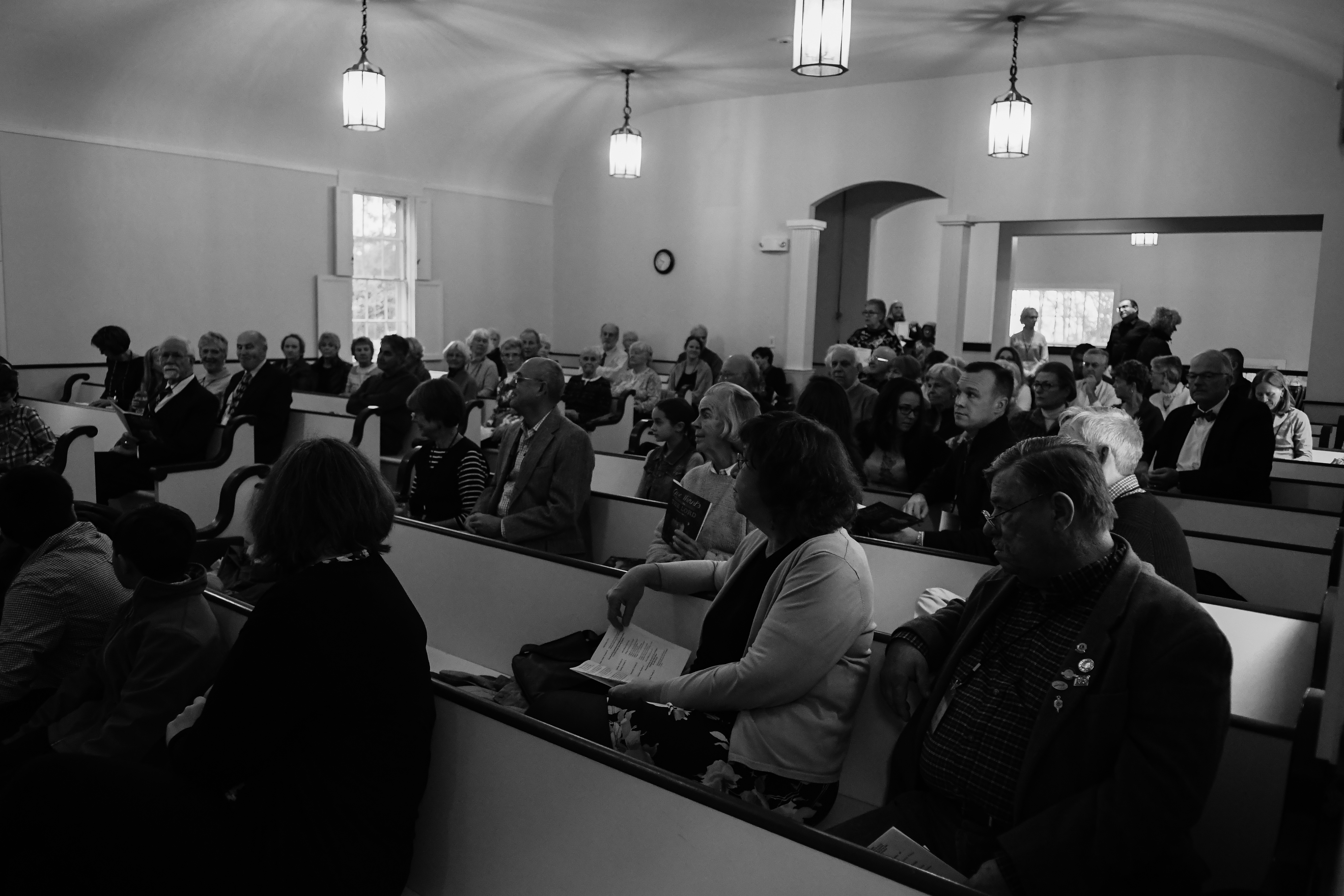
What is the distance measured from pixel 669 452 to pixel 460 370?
4.68m

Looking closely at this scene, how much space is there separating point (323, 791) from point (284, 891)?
0.17 metres

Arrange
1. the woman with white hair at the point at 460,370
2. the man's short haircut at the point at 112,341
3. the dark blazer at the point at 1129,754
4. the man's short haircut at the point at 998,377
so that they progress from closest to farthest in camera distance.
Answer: the dark blazer at the point at 1129,754, the man's short haircut at the point at 998,377, the man's short haircut at the point at 112,341, the woman with white hair at the point at 460,370

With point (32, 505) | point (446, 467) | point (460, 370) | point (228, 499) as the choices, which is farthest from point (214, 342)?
point (32, 505)

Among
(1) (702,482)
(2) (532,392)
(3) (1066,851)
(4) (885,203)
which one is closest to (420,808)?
(3) (1066,851)

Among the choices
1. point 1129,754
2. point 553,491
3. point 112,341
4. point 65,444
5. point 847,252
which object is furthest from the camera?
point 847,252

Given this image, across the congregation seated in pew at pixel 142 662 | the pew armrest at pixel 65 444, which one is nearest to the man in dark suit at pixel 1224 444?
the congregation seated in pew at pixel 142 662

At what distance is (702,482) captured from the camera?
3408 millimetres

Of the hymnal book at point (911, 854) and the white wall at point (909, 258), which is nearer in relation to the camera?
the hymnal book at point (911, 854)

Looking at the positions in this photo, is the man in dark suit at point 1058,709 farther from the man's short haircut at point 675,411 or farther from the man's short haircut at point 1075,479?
the man's short haircut at point 675,411

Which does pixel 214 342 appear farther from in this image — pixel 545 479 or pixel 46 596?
pixel 46 596

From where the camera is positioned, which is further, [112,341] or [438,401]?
[112,341]

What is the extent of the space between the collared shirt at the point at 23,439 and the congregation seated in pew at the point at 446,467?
1990 millimetres

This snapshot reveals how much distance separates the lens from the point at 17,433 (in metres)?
5.00

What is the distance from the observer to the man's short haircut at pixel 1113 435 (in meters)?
2.54
